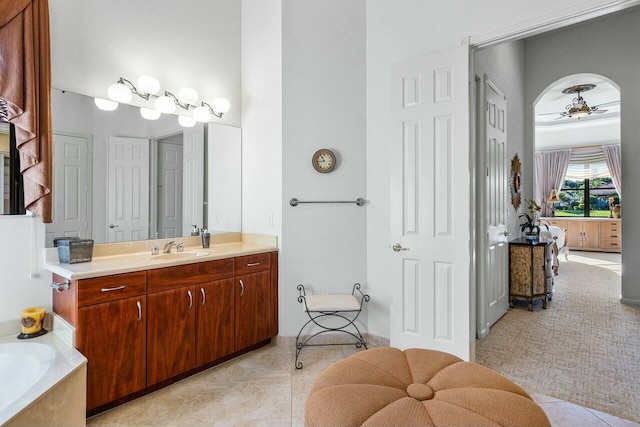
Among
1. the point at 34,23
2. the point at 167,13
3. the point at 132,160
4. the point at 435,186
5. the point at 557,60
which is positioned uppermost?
the point at 557,60

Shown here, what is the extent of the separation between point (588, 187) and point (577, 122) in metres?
1.74

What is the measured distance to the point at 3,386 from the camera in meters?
1.87

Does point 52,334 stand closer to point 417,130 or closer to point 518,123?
point 417,130

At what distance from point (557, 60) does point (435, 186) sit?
3797 millimetres

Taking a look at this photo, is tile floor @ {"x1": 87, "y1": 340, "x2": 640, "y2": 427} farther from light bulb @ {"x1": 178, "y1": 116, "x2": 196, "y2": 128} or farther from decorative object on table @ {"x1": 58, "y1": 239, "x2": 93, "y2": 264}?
light bulb @ {"x1": 178, "y1": 116, "x2": 196, "y2": 128}

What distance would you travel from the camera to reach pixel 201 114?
3.09m

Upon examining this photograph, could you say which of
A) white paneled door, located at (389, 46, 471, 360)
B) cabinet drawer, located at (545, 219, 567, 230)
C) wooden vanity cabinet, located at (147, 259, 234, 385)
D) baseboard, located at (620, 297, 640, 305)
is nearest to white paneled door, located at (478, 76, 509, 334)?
white paneled door, located at (389, 46, 471, 360)

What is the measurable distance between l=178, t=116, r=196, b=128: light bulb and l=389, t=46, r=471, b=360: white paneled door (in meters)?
1.70

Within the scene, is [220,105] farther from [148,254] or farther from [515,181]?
[515,181]

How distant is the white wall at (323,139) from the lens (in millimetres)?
3115

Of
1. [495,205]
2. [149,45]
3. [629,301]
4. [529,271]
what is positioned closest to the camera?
[149,45]

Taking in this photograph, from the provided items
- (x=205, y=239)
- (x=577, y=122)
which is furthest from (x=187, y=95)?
(x=577, y=122)

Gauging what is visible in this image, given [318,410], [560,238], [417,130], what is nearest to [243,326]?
[318,410]

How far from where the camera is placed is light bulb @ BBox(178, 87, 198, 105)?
117 inches
